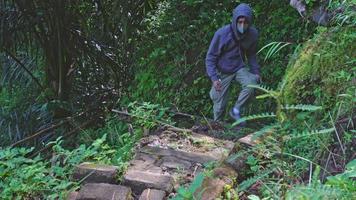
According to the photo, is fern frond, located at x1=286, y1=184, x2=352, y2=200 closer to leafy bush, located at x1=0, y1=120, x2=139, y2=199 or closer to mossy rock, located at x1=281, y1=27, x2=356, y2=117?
mossy rock, located at x1=281, y1=27, x2=356, y2=117

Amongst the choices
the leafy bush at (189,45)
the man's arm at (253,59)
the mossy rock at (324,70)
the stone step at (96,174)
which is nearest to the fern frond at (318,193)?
the mossy rock at (324,70)

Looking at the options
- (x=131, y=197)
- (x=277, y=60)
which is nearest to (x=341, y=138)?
(x=131, y=197)

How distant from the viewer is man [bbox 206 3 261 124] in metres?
5.65

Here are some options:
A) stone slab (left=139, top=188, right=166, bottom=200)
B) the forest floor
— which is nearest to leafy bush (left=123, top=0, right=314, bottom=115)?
the forest floor

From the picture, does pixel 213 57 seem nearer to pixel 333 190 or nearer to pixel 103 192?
pixel 103 192

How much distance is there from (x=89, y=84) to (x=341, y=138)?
20.2ft

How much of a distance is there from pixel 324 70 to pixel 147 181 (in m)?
1.59

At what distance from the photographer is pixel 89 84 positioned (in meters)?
8.80

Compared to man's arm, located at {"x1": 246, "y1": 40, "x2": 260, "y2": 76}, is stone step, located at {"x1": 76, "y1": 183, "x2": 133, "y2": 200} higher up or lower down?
lower down

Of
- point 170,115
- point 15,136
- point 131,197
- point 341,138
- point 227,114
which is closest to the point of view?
point 341,138

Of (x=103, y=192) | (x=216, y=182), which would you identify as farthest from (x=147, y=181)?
(x=216, y=182)

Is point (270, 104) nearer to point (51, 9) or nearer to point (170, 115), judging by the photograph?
point (170, 115)

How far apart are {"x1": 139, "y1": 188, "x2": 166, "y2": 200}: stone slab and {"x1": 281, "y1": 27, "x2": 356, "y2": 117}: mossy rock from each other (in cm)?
112

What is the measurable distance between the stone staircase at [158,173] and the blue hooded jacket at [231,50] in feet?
4.17
